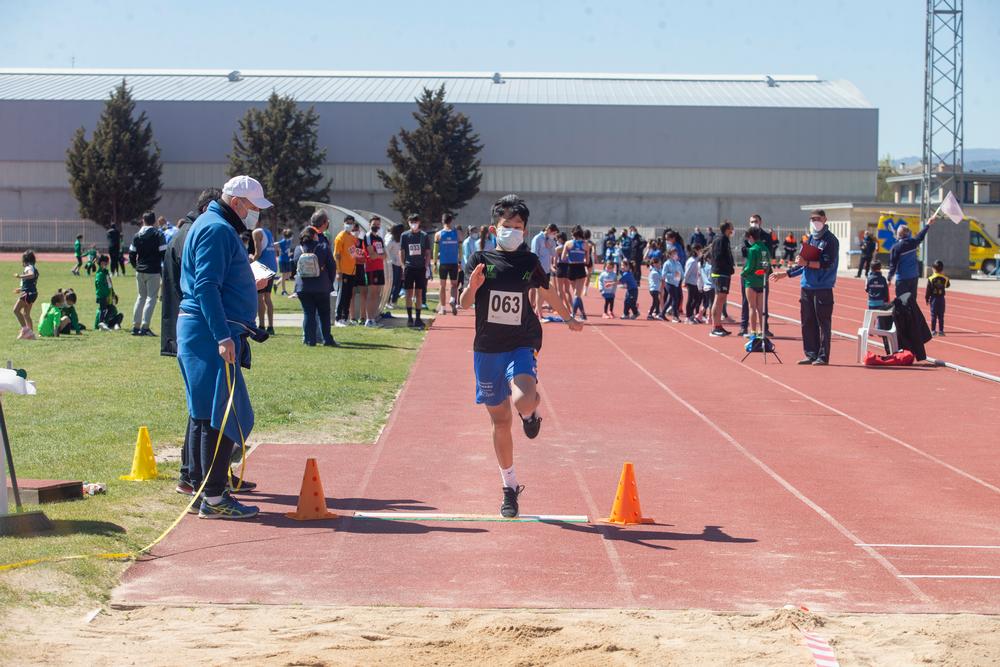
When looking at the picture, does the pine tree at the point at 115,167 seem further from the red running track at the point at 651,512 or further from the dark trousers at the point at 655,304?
the red running track at the point at 651,512

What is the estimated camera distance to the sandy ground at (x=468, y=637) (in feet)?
17.1

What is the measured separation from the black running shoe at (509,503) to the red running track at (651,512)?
15 cm

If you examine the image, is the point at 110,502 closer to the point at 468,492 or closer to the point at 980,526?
the point at 468,492

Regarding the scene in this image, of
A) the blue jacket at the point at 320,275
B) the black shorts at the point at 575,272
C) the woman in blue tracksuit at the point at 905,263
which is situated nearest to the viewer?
the blue jacket at the point at 320,275

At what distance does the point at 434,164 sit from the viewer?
66.2 meters

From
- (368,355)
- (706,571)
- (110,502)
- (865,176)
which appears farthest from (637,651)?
(865,176)

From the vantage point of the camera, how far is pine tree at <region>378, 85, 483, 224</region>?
66.1 m

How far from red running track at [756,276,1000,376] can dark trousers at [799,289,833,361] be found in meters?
2.13

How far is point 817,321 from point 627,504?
1000 centimetres

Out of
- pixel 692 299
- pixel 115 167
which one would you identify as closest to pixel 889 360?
pixel 692 299

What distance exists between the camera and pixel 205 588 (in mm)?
6207

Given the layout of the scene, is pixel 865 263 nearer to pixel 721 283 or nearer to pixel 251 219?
pixel 721 283

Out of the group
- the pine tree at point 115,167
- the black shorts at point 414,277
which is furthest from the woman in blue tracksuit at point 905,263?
the pine tree at point 115,167

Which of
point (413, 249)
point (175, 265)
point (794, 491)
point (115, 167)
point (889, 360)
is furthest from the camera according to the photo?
point (115, 167)
